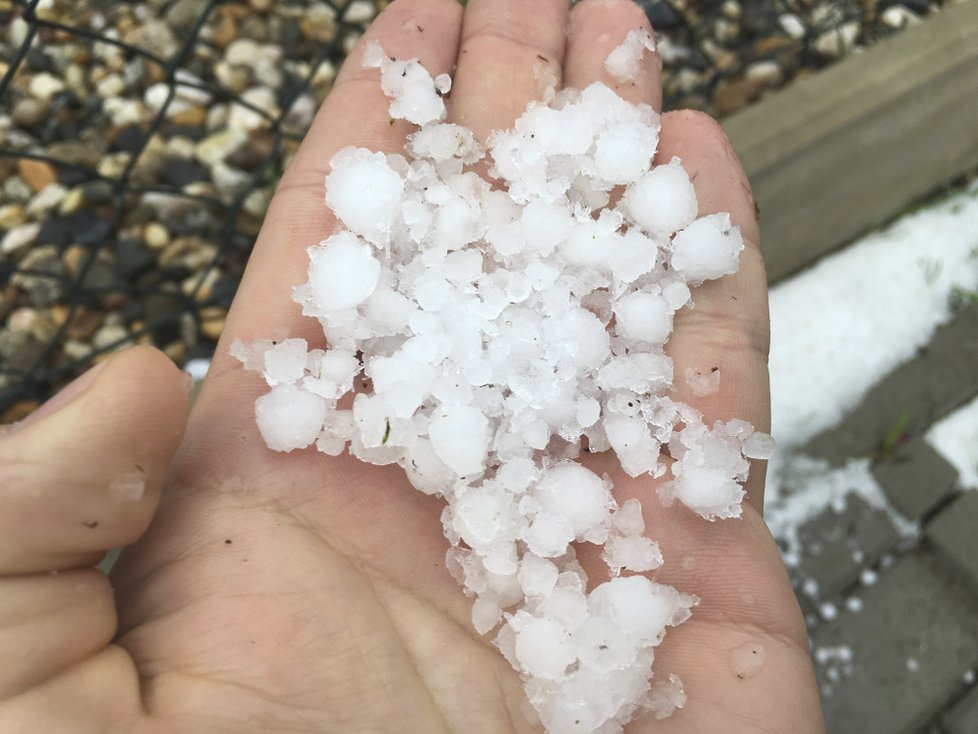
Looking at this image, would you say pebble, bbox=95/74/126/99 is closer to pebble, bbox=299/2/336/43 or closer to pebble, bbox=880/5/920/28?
pebble, bbox=299/2/336/43

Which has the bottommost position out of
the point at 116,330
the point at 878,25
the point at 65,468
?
the point at 116,330

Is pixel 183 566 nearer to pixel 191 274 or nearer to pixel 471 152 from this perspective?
pixel 471 152

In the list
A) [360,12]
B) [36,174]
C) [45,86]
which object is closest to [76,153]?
[36,174]

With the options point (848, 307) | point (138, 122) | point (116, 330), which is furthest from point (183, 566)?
point (848, 307)

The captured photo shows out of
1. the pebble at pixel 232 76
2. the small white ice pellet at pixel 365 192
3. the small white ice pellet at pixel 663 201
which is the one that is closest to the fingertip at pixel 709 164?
the small white ice pellet at pixel 663 201

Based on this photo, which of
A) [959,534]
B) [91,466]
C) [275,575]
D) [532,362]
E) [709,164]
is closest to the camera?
[91,466]

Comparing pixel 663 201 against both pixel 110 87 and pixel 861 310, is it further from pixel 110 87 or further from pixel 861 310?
pixel 110 87
